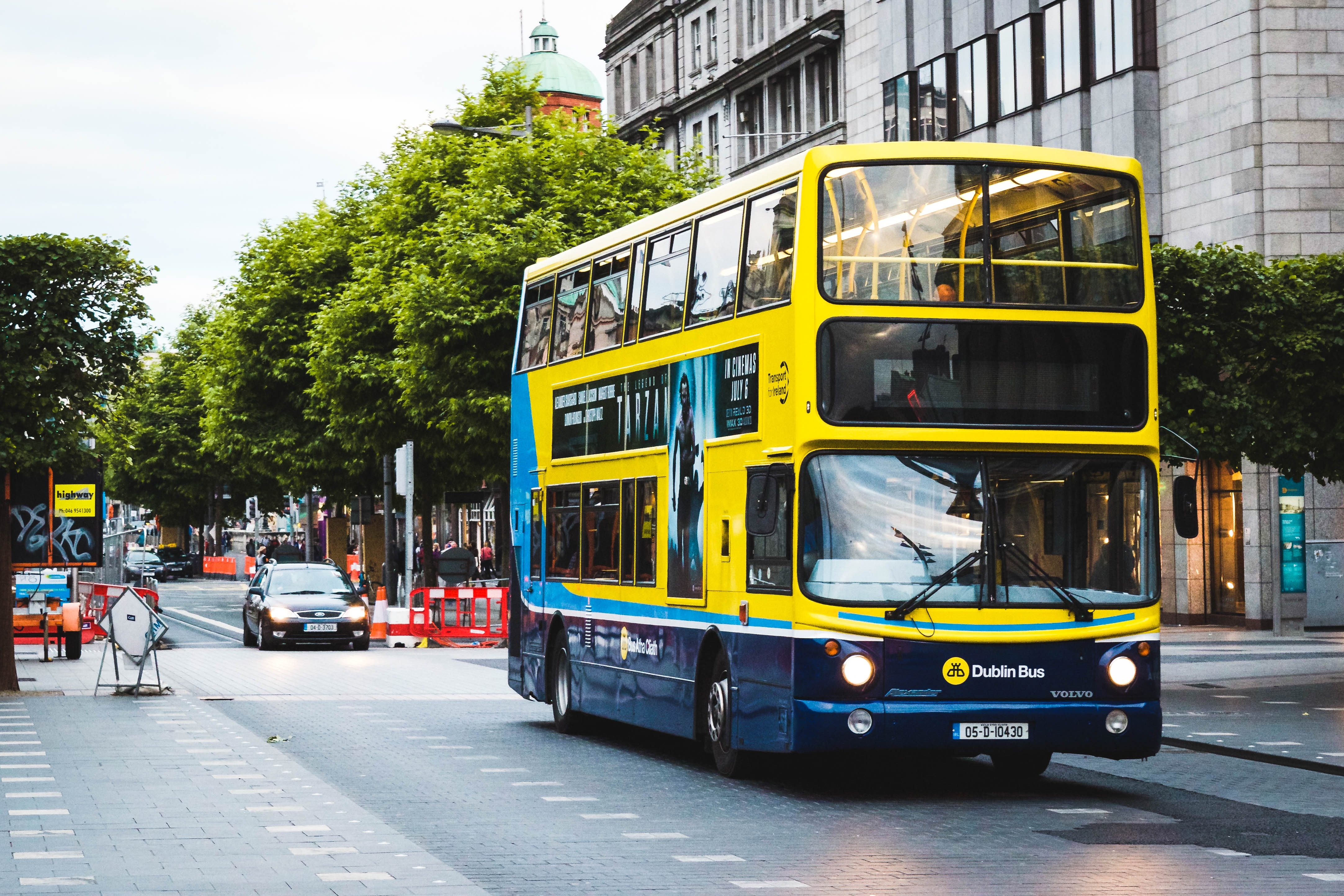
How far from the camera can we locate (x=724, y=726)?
48.1ft

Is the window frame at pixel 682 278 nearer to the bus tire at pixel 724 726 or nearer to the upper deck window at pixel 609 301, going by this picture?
the upper deck window at pixel 609 301

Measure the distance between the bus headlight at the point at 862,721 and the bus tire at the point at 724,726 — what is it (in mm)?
1569

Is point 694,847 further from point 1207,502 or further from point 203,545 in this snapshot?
point 203,545

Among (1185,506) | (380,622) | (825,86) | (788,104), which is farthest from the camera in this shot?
(788,104)

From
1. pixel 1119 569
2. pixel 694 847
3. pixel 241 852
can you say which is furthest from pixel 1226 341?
pixel 241 852

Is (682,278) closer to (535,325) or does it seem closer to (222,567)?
(535,325)

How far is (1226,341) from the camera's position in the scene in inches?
843

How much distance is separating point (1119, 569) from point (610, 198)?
24.7 m

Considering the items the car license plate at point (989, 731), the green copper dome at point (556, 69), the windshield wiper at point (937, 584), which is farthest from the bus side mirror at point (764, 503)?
the green copper dome at point (556, 69)

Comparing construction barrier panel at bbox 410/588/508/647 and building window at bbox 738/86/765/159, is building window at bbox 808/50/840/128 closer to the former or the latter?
building window at bbox 738/86/765/159

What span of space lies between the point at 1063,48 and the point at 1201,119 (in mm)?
4141

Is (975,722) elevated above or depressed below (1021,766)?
above

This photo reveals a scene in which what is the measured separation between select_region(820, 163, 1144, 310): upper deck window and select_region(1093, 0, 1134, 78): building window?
24.6 metres

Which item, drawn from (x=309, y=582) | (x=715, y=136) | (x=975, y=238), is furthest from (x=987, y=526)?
(x=715, y=136)
